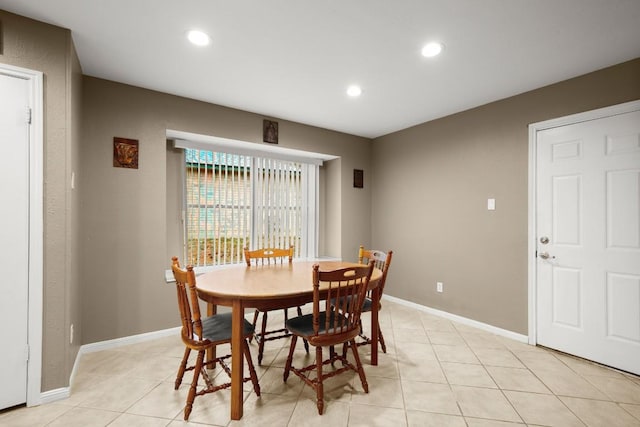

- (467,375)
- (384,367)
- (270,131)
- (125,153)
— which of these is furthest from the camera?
(270,131)

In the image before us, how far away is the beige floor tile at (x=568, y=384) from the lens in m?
2.11

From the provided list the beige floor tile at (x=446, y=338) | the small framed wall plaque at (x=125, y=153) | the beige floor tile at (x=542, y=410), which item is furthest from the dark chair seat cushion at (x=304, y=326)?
the small framed wall plaque at (x=125, y=153)

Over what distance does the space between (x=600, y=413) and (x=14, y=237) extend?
3.87 meters

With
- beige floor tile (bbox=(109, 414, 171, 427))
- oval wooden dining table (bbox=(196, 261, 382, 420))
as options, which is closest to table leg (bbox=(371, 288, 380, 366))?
oval wooden dining table (bbox=(196, 261, 382, 420))

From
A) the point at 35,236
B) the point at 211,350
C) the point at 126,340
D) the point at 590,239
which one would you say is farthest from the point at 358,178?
the point at 35,236

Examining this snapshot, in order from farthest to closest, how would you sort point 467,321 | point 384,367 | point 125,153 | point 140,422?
point 467,321 < point 125,153 < point 384,367 < point 140,422

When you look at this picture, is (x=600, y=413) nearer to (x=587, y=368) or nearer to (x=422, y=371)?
(x=587, y=368)

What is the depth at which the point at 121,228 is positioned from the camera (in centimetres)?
280

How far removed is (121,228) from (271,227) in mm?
1844

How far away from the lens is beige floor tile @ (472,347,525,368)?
254 cm

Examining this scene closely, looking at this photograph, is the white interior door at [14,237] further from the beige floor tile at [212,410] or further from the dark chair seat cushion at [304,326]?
the dark chair seat cushion at [304,326]

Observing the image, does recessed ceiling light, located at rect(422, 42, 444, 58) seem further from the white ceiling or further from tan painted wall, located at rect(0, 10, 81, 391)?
tan painted wall, located at rect(0, 10, 81, 391)

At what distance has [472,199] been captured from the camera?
11.4ft

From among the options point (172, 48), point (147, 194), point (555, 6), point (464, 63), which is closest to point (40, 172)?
point (147, 194)
